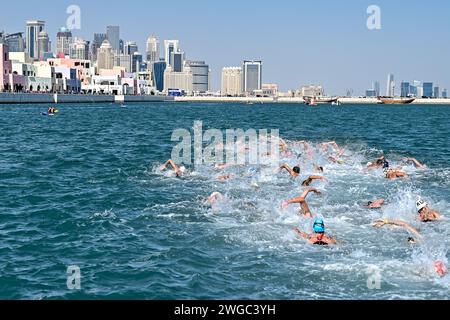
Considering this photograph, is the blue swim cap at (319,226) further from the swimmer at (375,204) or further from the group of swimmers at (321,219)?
the swimmer at (375,204)

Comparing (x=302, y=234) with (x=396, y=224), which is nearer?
(x=396, y=224)

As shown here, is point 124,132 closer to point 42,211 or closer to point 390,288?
point 42,211

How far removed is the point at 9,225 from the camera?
21.5 metres

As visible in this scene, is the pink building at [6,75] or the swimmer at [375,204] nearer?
the swimmer at [375,204]

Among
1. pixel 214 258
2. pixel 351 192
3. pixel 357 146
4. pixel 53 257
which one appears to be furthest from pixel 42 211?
pixel 357 146

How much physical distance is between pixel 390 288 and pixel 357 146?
38901 mm

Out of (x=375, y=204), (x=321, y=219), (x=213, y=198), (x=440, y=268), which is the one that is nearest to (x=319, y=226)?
(x=321, y=219)

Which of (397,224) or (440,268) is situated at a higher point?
(397,224)

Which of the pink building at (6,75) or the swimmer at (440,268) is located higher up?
the pink building at (6,75)

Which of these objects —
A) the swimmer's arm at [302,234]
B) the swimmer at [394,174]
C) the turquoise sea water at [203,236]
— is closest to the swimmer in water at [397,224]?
the turquoise sea water at [203,236]

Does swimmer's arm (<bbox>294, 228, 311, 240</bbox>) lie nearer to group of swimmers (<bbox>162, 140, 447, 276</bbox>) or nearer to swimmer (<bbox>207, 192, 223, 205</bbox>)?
group of swimmers (<bbox>162, 140, 447, 276</bbox>)

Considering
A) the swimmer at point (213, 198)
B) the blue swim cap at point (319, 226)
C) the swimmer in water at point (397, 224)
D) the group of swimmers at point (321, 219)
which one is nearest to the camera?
the blue swim cap at point (319, 226)

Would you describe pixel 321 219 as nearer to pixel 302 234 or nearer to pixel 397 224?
pixel 302 234

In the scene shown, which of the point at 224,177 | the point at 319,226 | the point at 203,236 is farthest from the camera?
the point at 224,177
